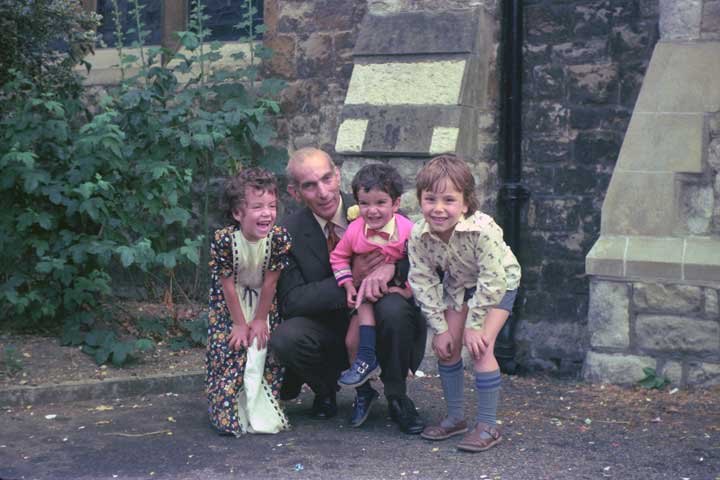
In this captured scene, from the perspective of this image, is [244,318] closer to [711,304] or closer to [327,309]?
[327,309]

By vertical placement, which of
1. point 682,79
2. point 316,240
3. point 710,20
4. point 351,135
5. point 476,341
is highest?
point 710,20

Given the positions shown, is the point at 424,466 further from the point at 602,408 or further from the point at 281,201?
the point at 281,201

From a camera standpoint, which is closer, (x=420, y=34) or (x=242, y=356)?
(x=242, y=356)

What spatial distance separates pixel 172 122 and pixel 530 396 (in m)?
3.08

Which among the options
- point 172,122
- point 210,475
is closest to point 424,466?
point 210,475

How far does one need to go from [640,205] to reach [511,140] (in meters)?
1.48

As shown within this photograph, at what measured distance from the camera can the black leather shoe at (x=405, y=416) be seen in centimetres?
435

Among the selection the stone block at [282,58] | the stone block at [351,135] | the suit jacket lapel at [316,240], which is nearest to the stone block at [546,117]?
the stone block at [351,135]

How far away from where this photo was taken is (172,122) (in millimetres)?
6664

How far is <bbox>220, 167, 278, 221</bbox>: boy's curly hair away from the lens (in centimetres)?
423

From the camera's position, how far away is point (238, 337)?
14.4 ft

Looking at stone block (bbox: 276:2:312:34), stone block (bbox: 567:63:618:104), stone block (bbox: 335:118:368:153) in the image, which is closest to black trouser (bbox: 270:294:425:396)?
stone block (bbox: 335:118:368:153)

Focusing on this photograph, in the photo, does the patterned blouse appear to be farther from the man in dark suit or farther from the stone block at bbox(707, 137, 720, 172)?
the stone block at bbox(707, 137, 720, 172)

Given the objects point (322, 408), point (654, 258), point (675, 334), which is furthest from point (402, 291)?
point (675, 334)
